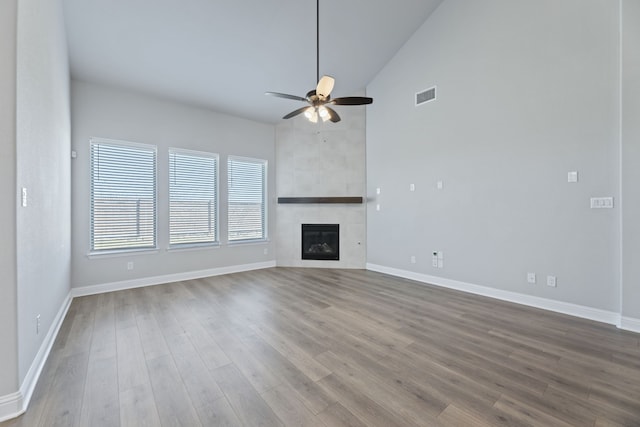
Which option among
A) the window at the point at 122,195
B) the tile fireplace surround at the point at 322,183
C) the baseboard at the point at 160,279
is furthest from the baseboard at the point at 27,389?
the tile fireplace surround at the point at 322,183

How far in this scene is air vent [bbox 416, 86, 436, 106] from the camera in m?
4.56

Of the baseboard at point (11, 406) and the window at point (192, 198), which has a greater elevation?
the window at point (192, 198)

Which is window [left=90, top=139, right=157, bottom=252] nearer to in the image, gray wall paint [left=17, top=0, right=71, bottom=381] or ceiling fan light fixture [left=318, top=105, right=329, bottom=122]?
gray wall paint [left=17, top=0, right=71, bottom=381]

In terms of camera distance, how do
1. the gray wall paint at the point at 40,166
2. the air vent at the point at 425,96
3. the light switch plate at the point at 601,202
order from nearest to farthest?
1. the gray wall paint at the point at 40,166
2. the light switch plate at the point at 601,202
3. the air vent at the point at 425,96

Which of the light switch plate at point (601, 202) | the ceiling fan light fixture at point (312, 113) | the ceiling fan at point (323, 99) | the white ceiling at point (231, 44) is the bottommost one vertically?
the light switch plate at point (601, 202)

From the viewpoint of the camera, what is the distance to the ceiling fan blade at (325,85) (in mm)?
2965

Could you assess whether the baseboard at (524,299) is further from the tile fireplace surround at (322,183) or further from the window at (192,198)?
the window at (192,198)

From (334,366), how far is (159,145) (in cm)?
462

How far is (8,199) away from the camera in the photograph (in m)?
1.58

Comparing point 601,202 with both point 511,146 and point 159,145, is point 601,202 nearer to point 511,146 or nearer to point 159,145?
point 511,146

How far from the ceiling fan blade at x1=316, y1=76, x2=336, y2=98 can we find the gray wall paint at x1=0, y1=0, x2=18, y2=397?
238cm

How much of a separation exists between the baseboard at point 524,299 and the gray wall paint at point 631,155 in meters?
0.21

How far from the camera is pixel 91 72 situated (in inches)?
150

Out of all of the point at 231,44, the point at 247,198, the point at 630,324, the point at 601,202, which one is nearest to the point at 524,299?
the point at 630,324
